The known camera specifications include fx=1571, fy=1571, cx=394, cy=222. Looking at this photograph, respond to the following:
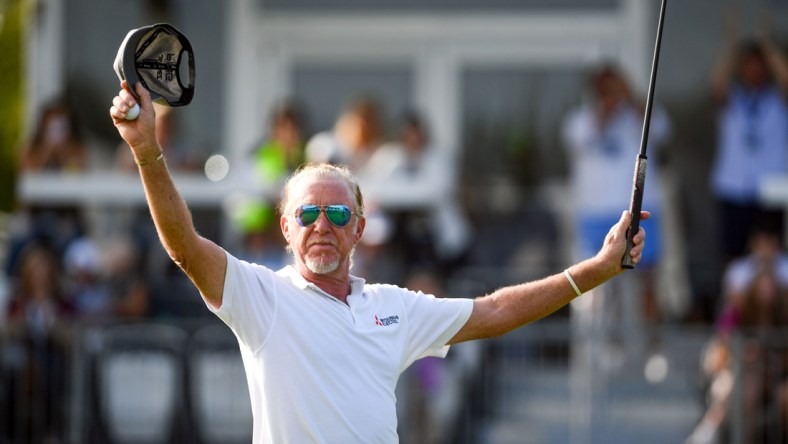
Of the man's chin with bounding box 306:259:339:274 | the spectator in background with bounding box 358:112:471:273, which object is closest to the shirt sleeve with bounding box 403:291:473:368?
the man's chin with bounding box 306:259:339:274

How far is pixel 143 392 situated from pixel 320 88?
420 cm

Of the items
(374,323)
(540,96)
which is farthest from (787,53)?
(374,323)

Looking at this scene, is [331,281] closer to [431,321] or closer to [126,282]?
[431,321]

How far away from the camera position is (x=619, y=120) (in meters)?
12.3

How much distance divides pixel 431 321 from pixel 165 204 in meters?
1.34

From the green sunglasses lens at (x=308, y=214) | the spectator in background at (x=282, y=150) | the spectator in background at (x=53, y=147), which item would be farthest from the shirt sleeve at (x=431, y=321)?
the spectator in background at (x=53, y=147)

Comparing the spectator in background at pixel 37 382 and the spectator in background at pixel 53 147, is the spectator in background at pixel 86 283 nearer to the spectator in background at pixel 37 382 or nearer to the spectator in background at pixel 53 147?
the spectator in background at pixel 37 382

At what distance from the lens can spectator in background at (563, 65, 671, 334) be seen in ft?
40.1

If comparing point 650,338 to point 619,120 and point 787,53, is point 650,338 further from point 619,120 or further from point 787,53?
point 787,53

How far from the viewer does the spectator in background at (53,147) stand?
13633 millimetres

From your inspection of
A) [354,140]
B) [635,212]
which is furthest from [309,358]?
[354,140]

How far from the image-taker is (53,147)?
1371 cm

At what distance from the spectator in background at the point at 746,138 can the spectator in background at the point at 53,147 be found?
18.1 ft

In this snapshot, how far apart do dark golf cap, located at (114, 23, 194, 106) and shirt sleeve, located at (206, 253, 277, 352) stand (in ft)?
2.14
